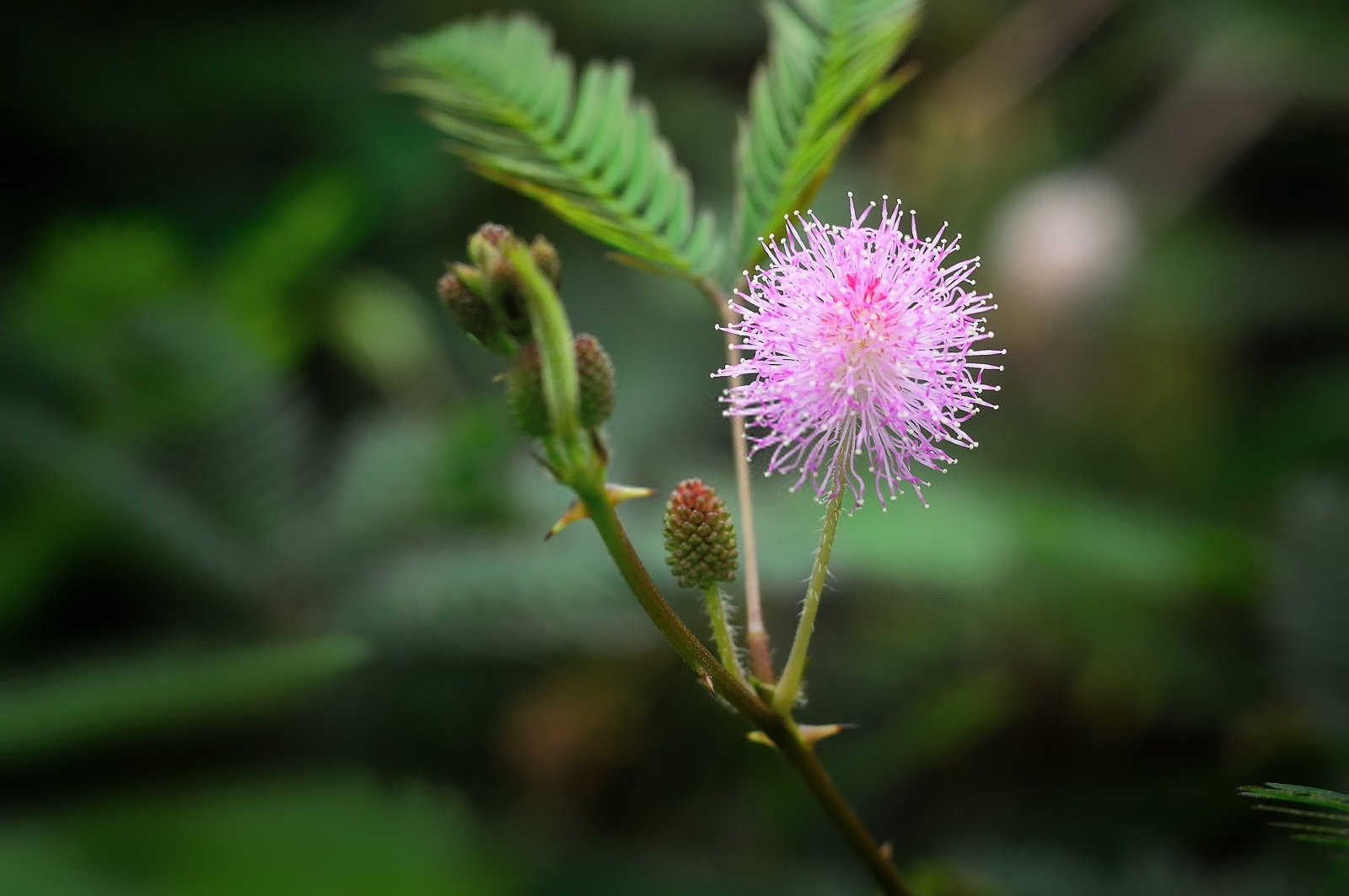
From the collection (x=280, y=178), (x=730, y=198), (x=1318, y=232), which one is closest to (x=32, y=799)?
(x=280, y=178)

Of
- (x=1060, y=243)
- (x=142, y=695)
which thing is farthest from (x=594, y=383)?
(x=1060, y=243)

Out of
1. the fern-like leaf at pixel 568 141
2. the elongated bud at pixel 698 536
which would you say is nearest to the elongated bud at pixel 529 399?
the elongated bud at pixel 698 536

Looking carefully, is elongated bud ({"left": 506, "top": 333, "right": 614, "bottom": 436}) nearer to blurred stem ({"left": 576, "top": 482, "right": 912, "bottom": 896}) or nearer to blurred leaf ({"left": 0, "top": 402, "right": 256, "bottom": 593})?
blurred stem ({"left": 576, "top": 482, "right": 912, "bottom": 896})

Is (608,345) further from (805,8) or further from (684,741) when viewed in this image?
(805,8)

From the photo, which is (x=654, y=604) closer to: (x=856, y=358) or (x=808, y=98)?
(x=856, y=358)

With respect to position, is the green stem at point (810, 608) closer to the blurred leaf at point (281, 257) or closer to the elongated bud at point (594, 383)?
the elongated bud at point (594, 383)

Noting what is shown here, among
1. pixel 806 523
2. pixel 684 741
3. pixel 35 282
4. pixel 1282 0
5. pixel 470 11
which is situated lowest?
pixel 684 741
